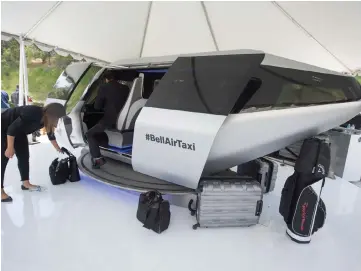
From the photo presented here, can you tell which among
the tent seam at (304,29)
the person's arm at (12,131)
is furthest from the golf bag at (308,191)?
the tent seam at (304,29)

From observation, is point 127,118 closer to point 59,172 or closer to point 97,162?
point 97,162

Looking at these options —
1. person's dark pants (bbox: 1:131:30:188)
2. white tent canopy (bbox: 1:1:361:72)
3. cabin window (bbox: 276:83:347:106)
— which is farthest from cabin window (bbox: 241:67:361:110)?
white tent canopy (bbox: 1:1:361:72)

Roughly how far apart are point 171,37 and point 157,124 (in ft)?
17.8

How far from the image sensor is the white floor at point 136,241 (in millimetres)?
1778

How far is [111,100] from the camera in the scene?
3.27 m

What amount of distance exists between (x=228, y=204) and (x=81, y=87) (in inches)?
111

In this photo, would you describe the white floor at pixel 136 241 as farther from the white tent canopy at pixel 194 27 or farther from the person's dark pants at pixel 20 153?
the white tent canopy at pixel 194 27

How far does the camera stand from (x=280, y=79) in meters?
1.99

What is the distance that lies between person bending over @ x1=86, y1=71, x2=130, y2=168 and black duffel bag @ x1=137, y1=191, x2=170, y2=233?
122 centimetres

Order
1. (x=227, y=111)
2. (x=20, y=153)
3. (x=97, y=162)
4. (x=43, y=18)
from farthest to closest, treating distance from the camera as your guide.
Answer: (x=43, y=18)
(x=97, y=162)
(x=20, y=153)
(x=227, y=111)

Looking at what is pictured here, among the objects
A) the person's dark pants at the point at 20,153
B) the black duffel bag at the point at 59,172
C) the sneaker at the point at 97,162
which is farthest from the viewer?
the sneaker at the point at 97,162

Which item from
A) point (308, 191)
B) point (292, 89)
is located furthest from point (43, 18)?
point (308, 191)

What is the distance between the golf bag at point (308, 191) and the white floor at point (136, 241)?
0.14m

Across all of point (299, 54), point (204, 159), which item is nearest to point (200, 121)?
point (204, 159)
